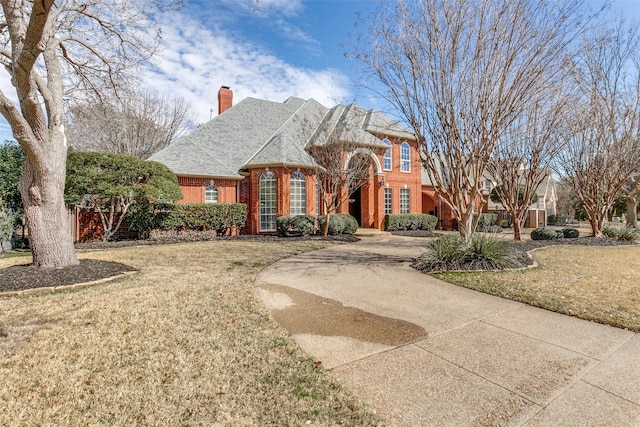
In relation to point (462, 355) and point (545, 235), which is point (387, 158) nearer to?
point (545, 235)

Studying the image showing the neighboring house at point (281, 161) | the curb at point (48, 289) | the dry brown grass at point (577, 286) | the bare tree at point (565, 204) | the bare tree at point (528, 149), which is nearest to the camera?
the dry brown grass at point (577, 286)

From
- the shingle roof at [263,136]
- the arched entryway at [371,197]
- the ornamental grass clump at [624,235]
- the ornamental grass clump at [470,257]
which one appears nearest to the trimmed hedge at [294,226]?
the shingle roof at [263,136]

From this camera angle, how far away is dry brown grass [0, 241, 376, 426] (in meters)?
2.34

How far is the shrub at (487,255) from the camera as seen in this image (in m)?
7.22

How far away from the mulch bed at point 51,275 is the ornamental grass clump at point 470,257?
7.14 metres

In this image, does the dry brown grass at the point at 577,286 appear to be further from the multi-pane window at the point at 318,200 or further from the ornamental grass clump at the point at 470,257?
the multi-pane window at the point at 318,200

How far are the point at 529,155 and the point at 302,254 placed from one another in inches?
379

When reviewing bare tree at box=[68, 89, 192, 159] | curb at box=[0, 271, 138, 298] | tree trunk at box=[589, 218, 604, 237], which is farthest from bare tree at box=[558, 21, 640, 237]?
bare tree at box=[68, 89, 192, 159]

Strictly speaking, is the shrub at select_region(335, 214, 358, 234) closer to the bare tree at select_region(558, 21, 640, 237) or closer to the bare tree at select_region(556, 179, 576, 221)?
the bare tree at select_region(558, 21, 640, 237)

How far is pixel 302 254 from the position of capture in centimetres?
1012

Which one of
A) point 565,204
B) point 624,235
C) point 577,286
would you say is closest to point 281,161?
point 577,286

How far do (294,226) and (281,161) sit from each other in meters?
3.52

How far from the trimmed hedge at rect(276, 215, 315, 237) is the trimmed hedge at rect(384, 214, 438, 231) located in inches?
224

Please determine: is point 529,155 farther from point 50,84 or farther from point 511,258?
point 50,84
